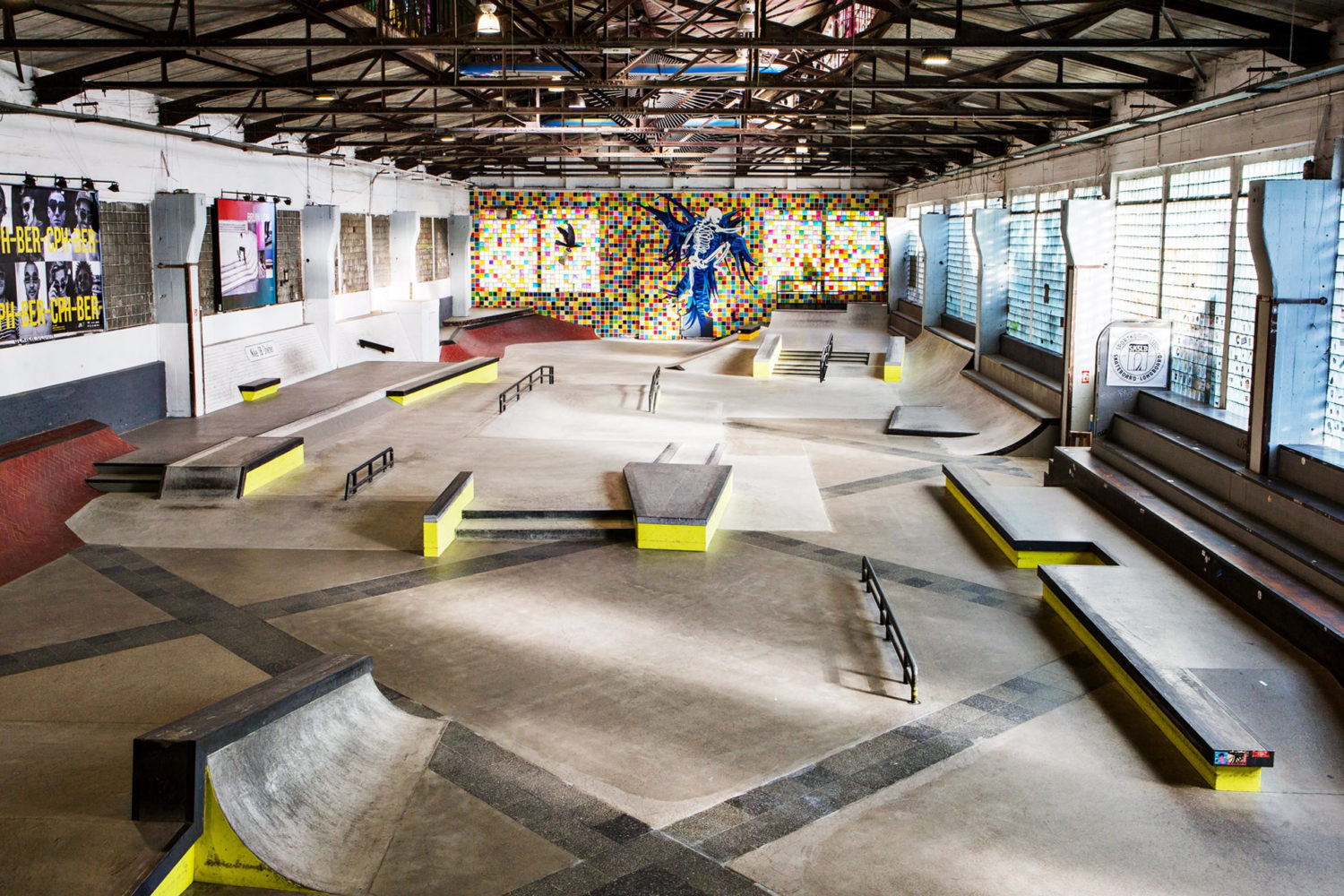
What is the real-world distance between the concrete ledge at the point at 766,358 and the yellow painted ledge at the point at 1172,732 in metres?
15.2

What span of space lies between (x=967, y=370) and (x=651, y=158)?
32.9 feet

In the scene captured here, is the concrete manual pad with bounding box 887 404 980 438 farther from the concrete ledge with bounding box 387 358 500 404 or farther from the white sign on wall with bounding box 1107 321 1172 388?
the concrete ledge with bounding box 387 358 500 404

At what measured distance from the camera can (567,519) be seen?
1157 centimetres

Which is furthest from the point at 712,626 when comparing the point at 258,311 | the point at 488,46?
the point at 258,311

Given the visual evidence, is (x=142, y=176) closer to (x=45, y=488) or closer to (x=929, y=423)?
(x=45, y=488)

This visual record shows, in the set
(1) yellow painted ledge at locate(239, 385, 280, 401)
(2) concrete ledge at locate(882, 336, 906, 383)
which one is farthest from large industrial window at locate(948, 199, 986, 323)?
(1) yellow painted ledge at locate(239, 385, 280, 401)

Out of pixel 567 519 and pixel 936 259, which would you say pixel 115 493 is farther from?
pixel 936 259

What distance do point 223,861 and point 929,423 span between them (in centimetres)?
1436

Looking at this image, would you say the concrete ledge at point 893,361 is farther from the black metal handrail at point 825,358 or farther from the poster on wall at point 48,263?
the poster on wall at point 48,263

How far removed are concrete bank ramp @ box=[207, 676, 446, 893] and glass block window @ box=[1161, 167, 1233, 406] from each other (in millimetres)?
9319

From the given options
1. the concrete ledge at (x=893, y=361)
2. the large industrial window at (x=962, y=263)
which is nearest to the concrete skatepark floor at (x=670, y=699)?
the concrete ledge at (x=893, y=361)

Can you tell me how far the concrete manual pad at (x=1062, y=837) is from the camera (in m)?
5.16

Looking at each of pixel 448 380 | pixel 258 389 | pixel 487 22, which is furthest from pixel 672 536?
pixel 448 380

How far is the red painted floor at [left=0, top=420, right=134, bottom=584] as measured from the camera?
10352 millimetres
